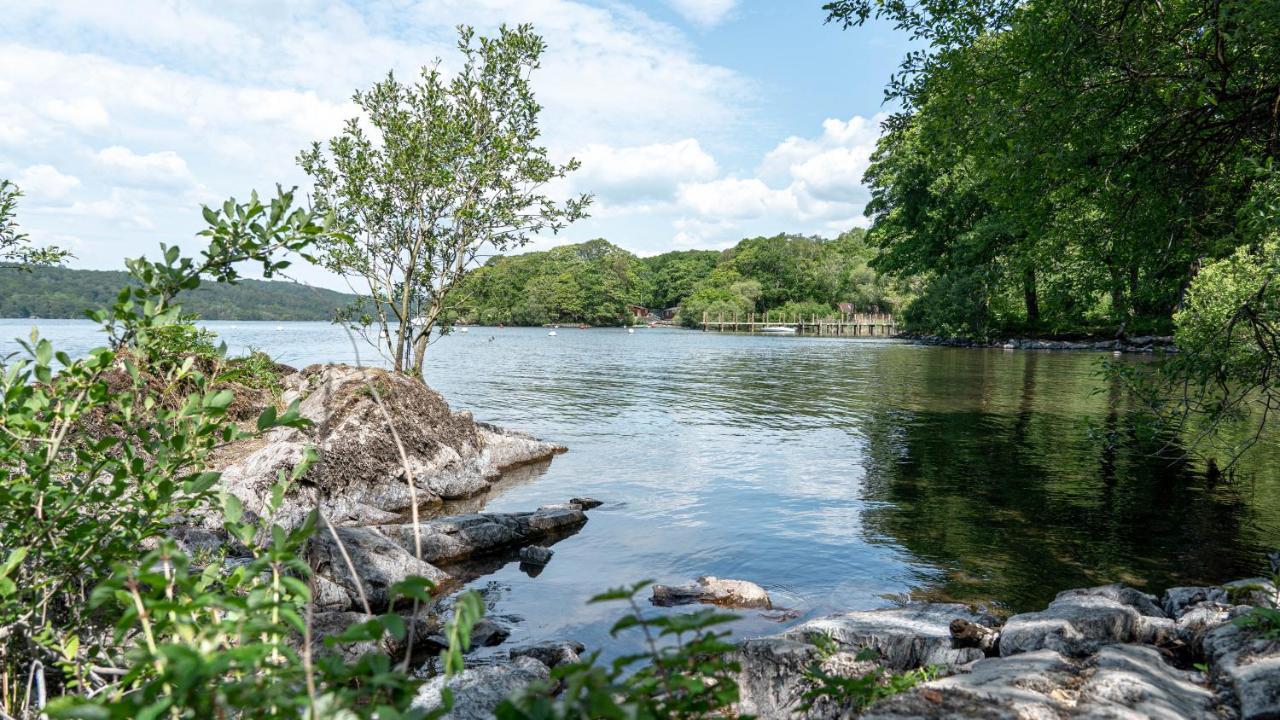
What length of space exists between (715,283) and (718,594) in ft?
463

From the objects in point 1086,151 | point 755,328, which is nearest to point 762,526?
point 1086,151

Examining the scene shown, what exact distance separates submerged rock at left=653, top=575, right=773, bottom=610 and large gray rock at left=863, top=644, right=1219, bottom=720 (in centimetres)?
410

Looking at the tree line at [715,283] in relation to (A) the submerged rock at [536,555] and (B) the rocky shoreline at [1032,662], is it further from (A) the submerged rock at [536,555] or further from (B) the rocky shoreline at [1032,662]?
(B) the rocky shoreline at [1032,662]

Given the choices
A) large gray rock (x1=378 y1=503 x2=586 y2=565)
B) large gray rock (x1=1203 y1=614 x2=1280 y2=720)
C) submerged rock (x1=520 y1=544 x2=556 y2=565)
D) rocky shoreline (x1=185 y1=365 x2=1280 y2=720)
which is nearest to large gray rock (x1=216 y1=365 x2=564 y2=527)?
rocky shoreline (x1=185 y1=365 x2=1280 y2=720)

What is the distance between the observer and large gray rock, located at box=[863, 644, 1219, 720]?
3.66 meters

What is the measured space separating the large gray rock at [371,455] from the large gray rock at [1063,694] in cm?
826

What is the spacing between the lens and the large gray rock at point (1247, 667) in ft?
12.8

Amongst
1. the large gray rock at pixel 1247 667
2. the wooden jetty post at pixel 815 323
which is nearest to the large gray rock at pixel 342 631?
the large gray rock at pixel 1247 667

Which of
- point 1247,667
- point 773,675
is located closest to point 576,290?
point 773,675

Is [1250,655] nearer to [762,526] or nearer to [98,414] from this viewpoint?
[762,526]

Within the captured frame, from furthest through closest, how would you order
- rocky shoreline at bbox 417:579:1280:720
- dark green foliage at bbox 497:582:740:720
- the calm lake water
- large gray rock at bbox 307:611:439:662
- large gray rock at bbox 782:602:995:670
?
1. the calm lake water
2. large gray rock at bbox 307:611:439:662
3. large gray rock at bbox 782:602:995:670
4. rocky shoreline at bbox 417:579:1280:720
5. dark green foliage at bbox 497:582:740:720

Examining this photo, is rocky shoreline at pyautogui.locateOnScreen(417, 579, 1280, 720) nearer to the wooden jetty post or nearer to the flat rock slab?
the flat rock slab

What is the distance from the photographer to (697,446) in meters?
18.4

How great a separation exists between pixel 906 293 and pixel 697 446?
282 ft
